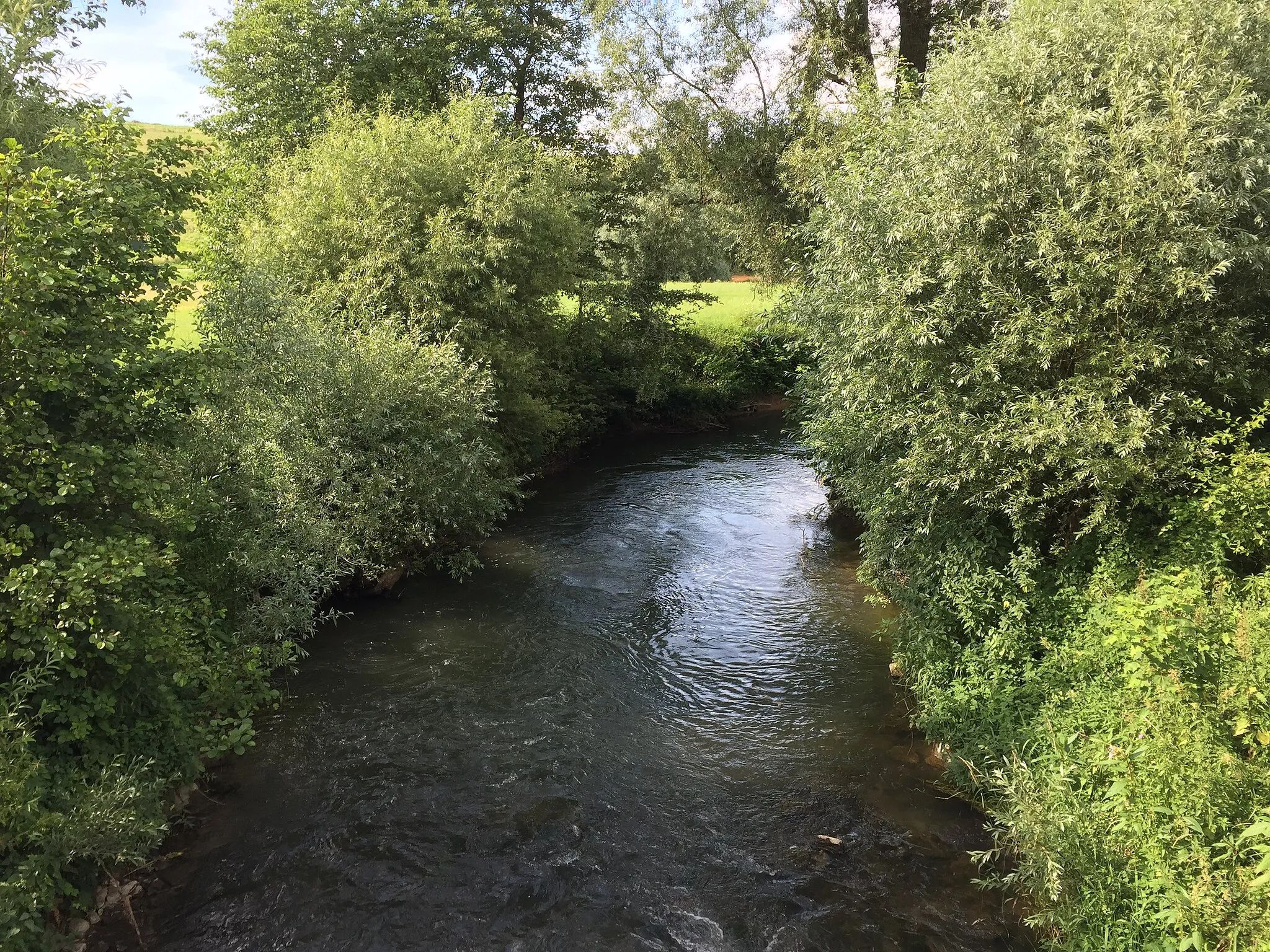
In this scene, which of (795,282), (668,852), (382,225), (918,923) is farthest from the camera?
(795,282)

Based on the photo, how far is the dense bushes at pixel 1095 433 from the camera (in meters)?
6.48

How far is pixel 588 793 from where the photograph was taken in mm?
9555

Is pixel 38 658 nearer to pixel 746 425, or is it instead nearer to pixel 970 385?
pixel 970 385

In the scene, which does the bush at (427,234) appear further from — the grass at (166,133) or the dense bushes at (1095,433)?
the dense bushes at (1095,433)

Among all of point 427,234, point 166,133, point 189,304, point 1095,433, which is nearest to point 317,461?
point 166,133

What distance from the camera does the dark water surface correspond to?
24.7 feet

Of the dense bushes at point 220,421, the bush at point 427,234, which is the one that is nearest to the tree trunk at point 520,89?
the dense bushes at point 220,421

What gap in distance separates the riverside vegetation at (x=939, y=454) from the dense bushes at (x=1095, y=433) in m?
0.04

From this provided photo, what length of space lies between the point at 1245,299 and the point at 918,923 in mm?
7716

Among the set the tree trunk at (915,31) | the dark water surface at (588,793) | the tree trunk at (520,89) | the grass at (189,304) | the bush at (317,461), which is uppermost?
the tree trunk at (520,89)

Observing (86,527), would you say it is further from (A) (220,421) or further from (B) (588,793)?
(B) (588,793)

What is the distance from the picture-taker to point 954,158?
8992mm

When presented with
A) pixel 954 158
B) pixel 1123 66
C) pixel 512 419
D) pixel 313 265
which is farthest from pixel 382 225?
pixel 1123 66


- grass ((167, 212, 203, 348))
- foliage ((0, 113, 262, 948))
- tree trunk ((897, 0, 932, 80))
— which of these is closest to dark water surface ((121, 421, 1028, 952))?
foliage ((0, 113, 262, 948))
